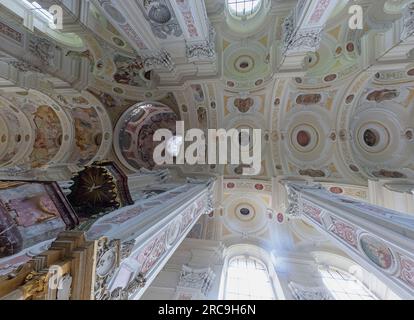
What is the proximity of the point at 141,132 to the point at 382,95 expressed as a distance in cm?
1301

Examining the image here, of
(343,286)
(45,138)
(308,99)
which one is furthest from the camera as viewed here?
(45,138)

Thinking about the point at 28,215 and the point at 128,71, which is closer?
the point at 28,215

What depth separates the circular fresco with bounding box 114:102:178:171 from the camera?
515 inches

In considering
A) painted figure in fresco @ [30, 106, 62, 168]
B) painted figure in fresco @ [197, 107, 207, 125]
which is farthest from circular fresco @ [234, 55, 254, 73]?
painted figure in fresco @ [30, 106, 62, 168]

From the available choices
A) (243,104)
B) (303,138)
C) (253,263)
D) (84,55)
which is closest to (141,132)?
(84,55)

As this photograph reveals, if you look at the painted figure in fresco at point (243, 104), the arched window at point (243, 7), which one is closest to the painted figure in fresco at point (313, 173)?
the painted figure in fresco at point (243, 104)

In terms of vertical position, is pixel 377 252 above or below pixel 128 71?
below

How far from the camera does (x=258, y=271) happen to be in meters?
10.1

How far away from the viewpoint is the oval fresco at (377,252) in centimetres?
362

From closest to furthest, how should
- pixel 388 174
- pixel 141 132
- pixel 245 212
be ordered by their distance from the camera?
pixel 388 174
pixel 245 212
pixel 141 132

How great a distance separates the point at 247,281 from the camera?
933 centimetres

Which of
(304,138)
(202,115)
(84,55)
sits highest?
(84,55)

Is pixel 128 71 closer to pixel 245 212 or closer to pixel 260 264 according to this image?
pixel 245 212

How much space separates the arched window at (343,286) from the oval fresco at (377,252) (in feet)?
17.1
